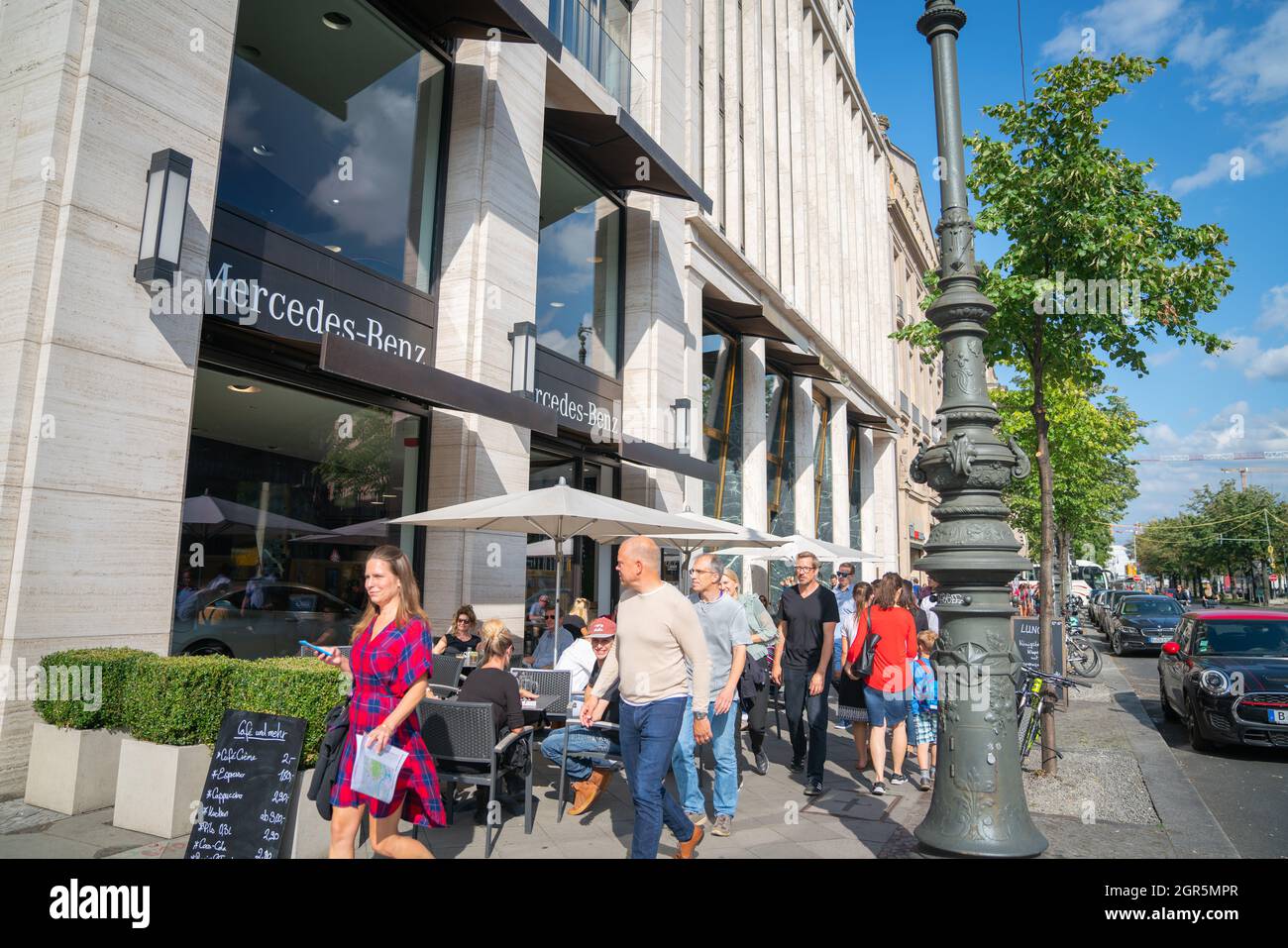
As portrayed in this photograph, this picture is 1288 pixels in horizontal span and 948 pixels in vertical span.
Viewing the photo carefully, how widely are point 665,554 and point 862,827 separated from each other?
10.9 m

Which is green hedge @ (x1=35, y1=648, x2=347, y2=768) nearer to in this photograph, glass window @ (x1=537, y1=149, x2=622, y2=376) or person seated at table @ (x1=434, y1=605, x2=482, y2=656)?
person seated at table @ (x1=434, y1=605, x2=482, y2=656)

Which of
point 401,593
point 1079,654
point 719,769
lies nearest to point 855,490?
point 1079,654

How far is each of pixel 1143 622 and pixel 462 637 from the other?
21.3 metres

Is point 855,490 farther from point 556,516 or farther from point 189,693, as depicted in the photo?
point 189,693

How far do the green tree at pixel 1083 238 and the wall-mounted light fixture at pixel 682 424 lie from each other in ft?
20.6

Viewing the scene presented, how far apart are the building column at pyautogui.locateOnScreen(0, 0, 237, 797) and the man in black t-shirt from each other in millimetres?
5340

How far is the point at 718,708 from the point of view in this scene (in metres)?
5.25

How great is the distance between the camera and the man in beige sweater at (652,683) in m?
4.27

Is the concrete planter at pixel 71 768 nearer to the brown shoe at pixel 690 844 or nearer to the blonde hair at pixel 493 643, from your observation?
the blonde hair at pixel 493 643

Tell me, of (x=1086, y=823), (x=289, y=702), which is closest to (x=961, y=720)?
(x=1086, y=823)

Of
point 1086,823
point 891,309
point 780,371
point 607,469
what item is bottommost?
point 1086,823

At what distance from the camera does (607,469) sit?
579 inches

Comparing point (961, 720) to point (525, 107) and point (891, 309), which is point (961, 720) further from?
point (891, 309)
